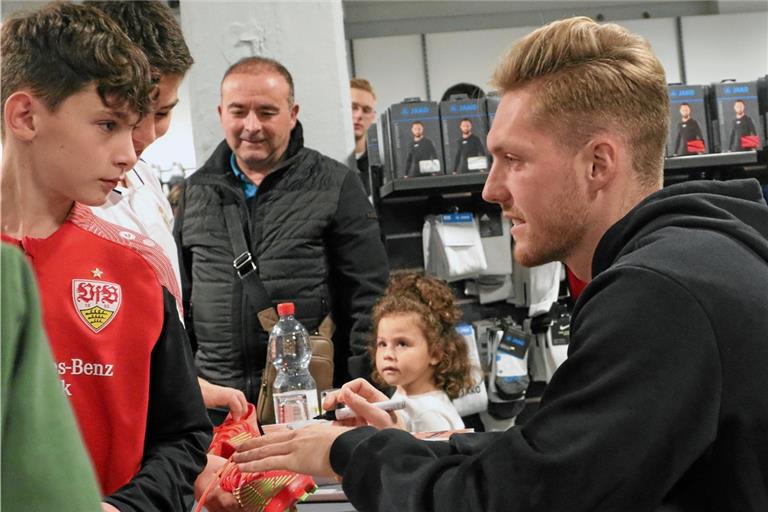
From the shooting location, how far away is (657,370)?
116 cm

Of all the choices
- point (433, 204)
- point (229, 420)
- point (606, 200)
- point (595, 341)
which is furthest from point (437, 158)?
point (595, 341)

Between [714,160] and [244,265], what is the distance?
9.75ft

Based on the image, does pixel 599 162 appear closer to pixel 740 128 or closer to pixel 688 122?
pixel 688 122

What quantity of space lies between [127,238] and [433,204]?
4096 millimetres

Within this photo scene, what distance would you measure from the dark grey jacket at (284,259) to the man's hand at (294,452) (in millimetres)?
1580

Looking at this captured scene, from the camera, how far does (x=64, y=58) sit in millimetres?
1319

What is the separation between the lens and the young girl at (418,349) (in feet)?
11.1

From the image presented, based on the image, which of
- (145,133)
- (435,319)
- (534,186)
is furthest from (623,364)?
(435,319)

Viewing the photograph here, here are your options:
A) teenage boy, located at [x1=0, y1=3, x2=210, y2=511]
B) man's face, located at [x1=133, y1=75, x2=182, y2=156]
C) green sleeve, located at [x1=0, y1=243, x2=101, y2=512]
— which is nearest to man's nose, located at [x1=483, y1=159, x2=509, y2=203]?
teenage boy, located at [x1=0, y1=3, x2=210, y2=511]

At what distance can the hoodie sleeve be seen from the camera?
3.81 feet

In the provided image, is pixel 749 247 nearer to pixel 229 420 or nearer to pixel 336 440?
pixel 336 440

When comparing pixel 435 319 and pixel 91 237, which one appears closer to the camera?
pixel 91 237

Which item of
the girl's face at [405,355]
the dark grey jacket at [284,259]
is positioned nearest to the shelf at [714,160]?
the girl's face at [405,355]

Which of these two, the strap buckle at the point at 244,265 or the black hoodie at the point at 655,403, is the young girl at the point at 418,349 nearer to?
the strap buckle at the point at 244,265
